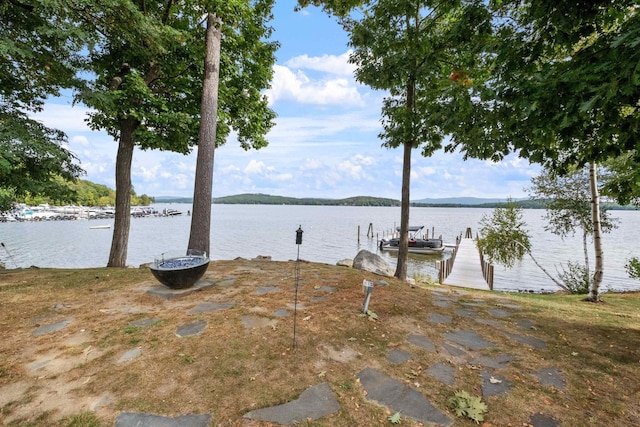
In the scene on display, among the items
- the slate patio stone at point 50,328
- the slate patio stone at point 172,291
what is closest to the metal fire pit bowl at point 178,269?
the slate patio stone at point 172,291

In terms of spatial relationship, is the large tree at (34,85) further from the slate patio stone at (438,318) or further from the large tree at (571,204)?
the large tree at (571,204)

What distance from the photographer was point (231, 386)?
8.13ft

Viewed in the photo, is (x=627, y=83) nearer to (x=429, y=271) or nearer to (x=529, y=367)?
(x=529, y=367)

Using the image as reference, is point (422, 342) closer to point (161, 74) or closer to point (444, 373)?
point (444, 373)

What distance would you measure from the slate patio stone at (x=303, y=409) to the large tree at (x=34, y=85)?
5.56 meters

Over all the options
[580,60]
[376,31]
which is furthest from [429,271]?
[580,60]

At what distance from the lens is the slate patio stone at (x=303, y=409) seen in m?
2.15

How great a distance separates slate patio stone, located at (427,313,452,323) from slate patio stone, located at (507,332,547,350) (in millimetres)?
780

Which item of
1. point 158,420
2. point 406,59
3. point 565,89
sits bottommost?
point 158,420

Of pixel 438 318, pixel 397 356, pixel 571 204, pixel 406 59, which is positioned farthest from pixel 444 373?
pixel 571 204

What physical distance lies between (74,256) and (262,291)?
2382cm

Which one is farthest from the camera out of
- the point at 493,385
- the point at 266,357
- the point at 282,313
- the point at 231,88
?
the point at 231,88

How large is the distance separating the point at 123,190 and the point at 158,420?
Result: 687 centimetres

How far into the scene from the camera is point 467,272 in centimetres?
1578
